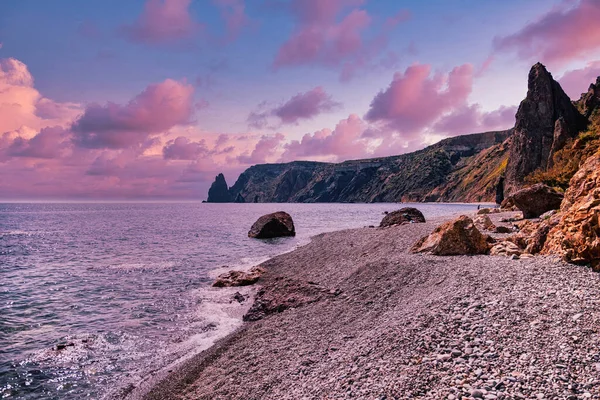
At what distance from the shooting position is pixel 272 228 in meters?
54.6

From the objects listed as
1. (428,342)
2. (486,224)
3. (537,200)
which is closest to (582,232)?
(428,342)

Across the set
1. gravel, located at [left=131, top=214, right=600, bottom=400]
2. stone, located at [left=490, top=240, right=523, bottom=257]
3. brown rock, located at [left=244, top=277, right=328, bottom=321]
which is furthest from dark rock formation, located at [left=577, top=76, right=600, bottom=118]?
brown rock, located at [left=244, top=277, right=328, bottom=321]

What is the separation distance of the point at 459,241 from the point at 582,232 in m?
6.86

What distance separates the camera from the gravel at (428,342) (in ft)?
23.2

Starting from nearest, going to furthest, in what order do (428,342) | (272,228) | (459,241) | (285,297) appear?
(428,342), (285,297), (459,241), (272,228)

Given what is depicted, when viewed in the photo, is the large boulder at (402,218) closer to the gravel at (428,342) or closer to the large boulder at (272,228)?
the large boulder at (272,228)

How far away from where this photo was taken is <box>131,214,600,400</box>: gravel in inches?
278

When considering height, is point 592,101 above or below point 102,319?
above

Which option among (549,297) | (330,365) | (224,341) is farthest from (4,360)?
(549,297)

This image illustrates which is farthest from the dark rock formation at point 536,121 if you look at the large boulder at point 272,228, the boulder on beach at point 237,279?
Answer: the boulder on beach at point 237,279

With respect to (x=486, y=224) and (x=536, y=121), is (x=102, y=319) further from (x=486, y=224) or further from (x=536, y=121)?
(x=536, y=121)

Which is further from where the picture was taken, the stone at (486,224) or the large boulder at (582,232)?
the stone at (486,224)

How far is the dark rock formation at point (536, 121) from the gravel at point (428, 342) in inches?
5018

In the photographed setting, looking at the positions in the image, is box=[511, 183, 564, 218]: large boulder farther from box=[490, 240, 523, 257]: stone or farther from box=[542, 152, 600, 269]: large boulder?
box=[542, 152, 600, 269]: large boulder
